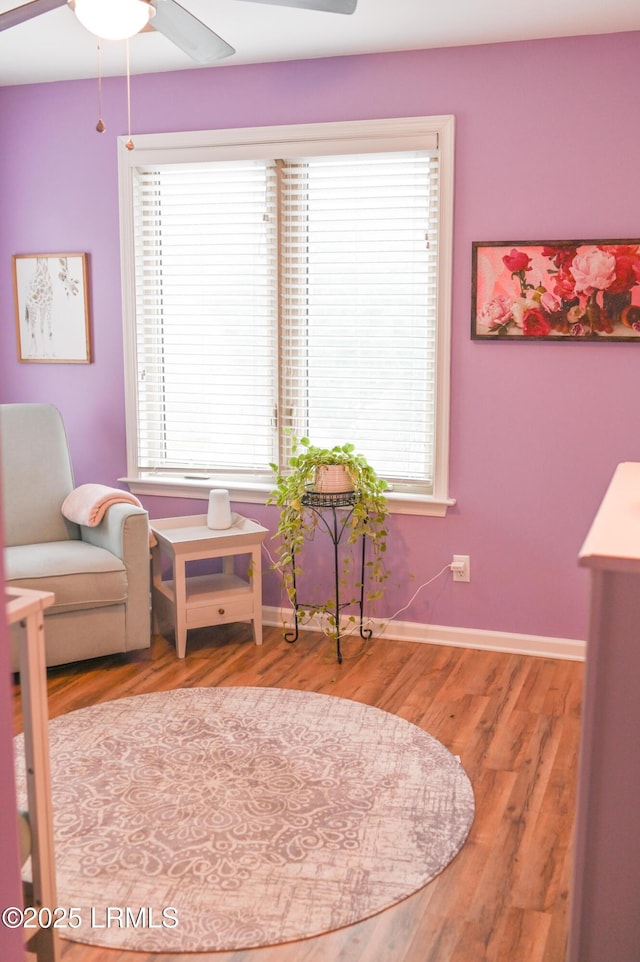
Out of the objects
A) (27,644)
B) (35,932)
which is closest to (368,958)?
(35,932)

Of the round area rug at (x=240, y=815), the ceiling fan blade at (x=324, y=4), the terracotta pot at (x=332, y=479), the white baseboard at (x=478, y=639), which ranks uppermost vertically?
the ceiling fan blade at (x=324, y=4)

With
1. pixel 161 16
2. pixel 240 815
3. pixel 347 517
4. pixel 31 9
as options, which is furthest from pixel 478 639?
pixel 31 9

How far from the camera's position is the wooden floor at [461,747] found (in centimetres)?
213

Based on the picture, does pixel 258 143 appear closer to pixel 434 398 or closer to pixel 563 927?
pixel 434 398

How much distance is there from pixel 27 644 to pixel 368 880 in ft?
3.71

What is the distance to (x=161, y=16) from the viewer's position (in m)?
2.72

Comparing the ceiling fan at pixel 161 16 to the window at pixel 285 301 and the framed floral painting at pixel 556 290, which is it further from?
the framed floral painting at pixel 556 290

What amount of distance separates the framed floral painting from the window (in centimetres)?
18

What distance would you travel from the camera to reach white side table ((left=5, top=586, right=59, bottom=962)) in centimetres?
177

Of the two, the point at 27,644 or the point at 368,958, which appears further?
the point at 368,958

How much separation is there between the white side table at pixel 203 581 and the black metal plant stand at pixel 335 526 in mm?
188

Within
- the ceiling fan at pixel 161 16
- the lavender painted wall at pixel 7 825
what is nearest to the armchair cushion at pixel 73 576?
the ceiling fan at pixel 161 16

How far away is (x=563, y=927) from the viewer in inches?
85.9

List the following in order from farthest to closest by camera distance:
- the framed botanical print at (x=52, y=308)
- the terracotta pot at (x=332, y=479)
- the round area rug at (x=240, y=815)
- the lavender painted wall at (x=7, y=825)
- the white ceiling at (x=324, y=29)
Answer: the framed botanical print at (x=52, y=308) → the terracotta pot at (x=332, y=479) → the white ceiling at (x=324, y=29) → the round area rug at (x=240, y=815) → the lavender painted wall at (x=7, y=825)
